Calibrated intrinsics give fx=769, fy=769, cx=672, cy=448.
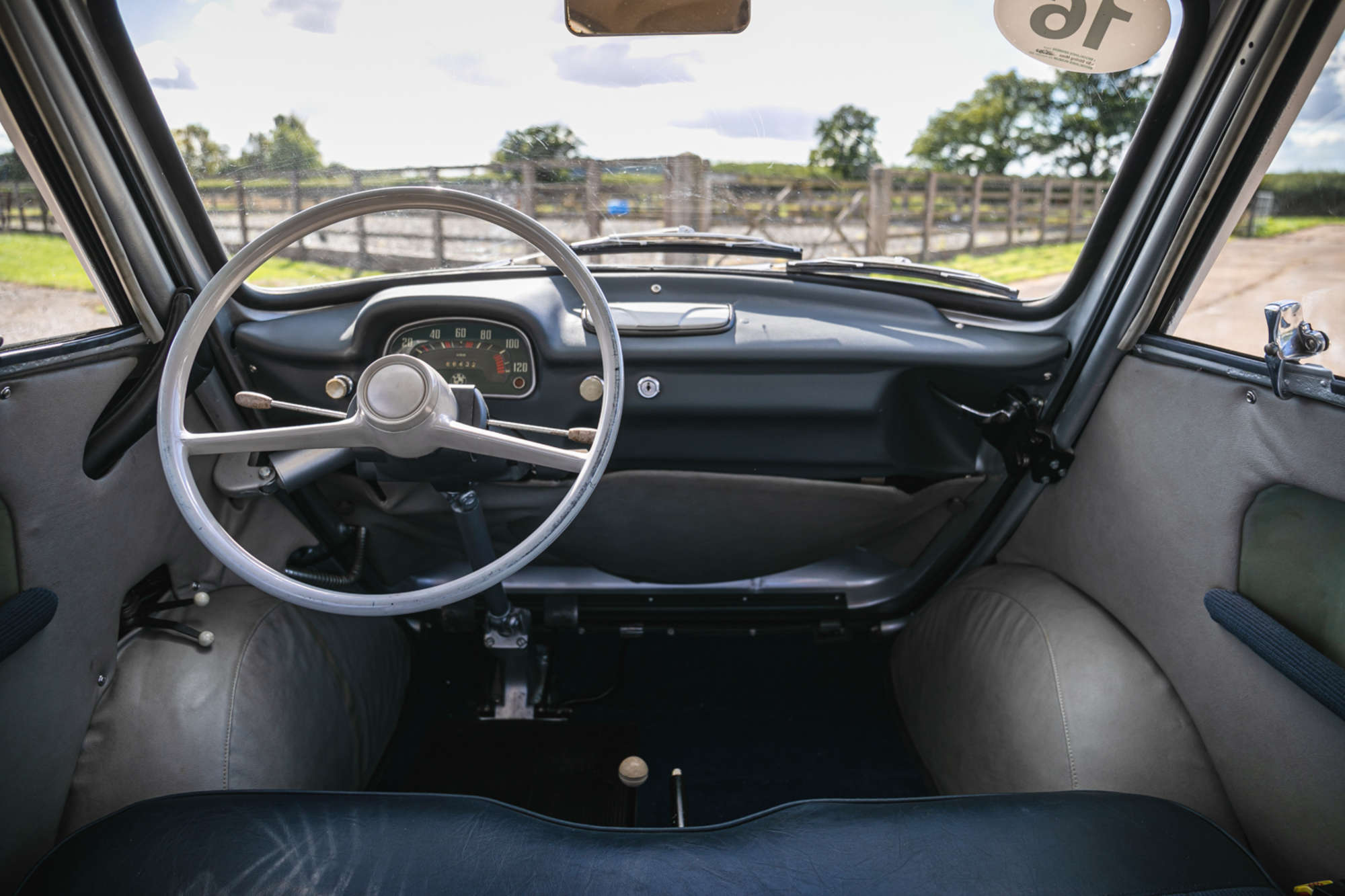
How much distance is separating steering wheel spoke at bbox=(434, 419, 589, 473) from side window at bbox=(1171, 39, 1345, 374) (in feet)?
3.92

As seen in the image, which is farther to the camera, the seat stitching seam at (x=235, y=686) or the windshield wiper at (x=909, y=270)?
the windshield wiper at (x=909, y=270)

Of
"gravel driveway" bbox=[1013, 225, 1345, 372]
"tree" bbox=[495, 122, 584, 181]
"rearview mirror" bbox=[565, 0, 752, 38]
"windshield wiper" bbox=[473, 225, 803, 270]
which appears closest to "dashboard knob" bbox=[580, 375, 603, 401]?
"windshield wiper" bbox=[473, 225, 803, 270]

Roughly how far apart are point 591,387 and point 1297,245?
4.42 feet

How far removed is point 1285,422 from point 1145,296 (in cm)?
42

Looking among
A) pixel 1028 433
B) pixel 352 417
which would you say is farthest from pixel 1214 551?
pixel 352 417

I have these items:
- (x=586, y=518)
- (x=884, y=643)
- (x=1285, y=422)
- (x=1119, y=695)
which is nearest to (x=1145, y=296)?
(x=1285, y=422)

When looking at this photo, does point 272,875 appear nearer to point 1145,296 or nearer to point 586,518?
point 586,518

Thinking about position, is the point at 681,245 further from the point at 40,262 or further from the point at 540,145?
the point at 40,262

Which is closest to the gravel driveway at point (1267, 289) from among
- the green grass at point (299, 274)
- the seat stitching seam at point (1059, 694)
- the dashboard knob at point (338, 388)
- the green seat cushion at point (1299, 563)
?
the green seat cushion at point (1299, 563)

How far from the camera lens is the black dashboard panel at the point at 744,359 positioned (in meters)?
1.74

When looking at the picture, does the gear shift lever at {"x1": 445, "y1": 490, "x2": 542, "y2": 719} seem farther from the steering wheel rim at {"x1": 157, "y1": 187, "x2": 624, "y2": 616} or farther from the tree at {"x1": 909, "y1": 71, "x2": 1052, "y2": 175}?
the tree at {"x1": 909, "y1": 71, "x2": 1052, "y2": 175}

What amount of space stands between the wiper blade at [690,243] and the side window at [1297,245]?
2.81 feet

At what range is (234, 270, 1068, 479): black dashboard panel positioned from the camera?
1742 millimetres

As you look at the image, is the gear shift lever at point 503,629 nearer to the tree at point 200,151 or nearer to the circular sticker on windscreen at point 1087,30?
the tree at point 200,151
